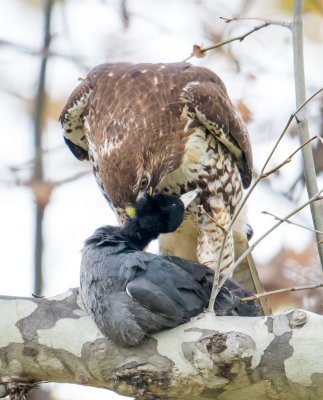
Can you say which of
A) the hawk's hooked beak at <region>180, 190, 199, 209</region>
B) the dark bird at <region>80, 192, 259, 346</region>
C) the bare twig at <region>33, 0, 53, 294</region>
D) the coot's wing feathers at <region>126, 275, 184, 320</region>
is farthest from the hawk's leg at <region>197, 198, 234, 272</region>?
the coot's wing feathers at <region>126, 275, 184, 320</region>

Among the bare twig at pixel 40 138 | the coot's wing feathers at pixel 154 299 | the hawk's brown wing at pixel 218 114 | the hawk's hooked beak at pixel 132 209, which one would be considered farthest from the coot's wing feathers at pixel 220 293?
the hawk's brown wing at pixel 218 114

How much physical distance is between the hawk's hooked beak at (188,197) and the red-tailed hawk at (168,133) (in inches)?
2.4

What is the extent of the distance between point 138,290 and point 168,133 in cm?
180

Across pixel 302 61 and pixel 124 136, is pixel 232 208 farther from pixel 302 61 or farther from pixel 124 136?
pixel 302 61

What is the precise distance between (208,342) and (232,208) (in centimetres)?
238

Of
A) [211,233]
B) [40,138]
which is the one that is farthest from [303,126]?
[40,138]

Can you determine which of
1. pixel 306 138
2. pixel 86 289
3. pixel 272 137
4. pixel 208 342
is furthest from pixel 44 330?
pixel 272 137

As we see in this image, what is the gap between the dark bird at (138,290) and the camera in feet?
9.82

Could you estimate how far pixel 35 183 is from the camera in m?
5.21

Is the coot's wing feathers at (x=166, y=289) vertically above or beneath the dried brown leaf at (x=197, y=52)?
beneath

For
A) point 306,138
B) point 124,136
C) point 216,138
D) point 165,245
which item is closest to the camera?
point 306,138

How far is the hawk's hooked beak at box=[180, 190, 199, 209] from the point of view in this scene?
452 cm

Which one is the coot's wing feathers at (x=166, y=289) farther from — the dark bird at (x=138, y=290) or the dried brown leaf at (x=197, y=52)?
the dried brown leaf at (x=197, y=52)

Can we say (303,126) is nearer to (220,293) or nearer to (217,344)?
(220,293)
